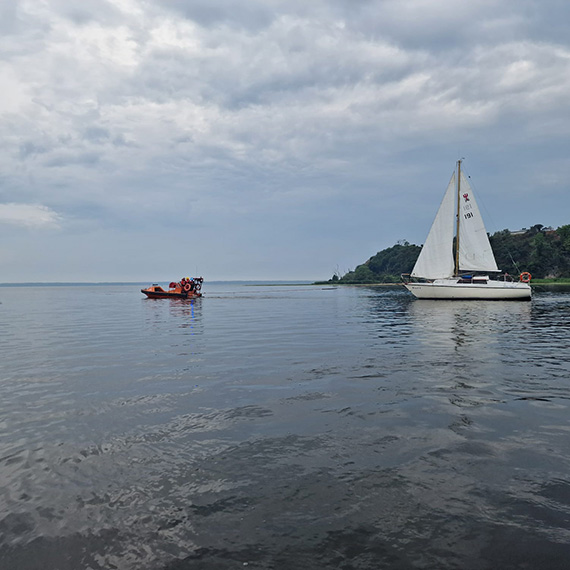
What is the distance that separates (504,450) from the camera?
23.1ft

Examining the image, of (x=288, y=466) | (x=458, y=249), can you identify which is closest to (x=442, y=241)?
(x=458, y=249)

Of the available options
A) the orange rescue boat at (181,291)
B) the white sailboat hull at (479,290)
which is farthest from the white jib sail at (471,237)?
the orange rescue boat at (181,291)

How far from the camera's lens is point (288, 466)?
6.57 meters

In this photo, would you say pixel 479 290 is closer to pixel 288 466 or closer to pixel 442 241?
pixel 442 241

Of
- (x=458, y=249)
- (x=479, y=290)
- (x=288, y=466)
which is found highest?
(x=458, y=249)

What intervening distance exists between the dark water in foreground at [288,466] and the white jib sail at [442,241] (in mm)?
43897

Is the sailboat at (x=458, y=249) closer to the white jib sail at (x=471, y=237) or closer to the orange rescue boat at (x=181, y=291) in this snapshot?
the white jib sail at (x=471, y=237)

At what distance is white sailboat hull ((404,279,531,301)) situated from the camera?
2040 inches

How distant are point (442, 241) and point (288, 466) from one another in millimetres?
55003

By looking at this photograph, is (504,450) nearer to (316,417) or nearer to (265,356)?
(316,417)

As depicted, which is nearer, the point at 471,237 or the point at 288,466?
the point at 288,466

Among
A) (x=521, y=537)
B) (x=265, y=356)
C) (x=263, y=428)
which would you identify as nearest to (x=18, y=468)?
(x=263, y=428)

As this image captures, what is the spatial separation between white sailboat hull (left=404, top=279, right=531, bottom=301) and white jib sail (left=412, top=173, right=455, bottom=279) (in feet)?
6.47

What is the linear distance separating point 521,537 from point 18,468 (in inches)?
283
